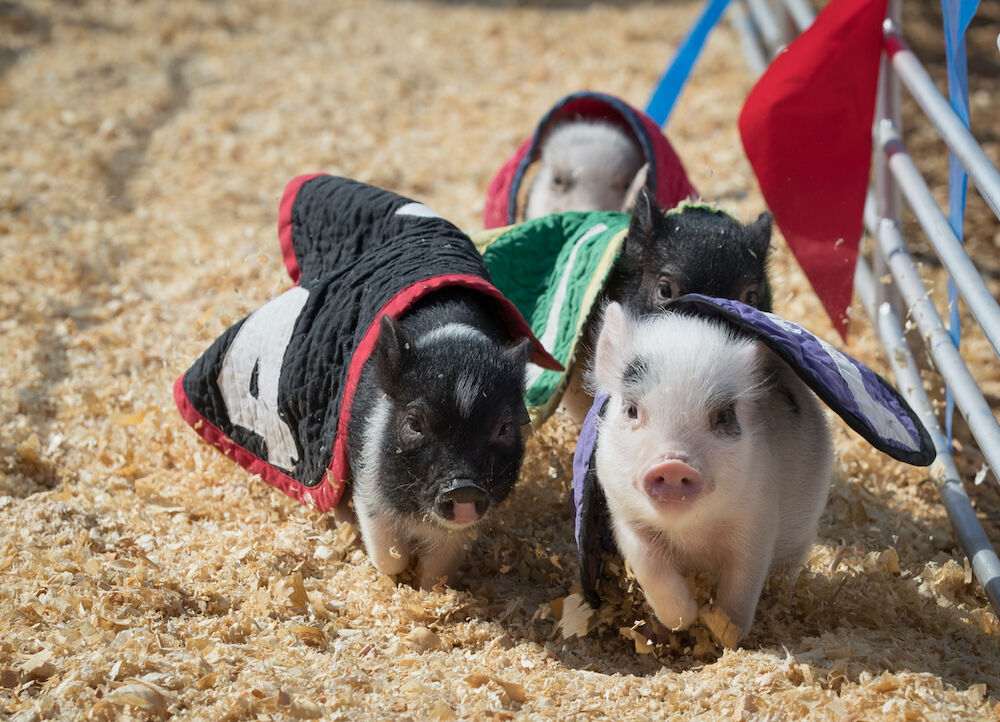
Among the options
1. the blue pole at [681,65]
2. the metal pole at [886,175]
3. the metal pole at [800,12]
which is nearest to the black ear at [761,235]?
the metal pole at [886,175]

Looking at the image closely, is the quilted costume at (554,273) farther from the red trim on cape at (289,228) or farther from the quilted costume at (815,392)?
the red trim on cape at (289,228)

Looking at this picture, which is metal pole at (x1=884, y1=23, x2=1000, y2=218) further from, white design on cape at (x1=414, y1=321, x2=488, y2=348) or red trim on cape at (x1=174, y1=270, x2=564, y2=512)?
white design on cape at (x1=414, y1=321, x2=488, y2=348)

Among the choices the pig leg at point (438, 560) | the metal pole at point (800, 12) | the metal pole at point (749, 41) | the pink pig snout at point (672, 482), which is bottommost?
the pig leg at point (438, 560)

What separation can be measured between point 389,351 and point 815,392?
3.94 feet

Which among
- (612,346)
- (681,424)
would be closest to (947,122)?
(612,346)

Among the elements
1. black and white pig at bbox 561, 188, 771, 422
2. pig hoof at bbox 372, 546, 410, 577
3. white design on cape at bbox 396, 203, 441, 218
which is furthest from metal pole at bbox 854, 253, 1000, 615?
white design on cape at bbox 396, 203, 441, 218

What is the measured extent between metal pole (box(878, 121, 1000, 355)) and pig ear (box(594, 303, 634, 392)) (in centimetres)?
106

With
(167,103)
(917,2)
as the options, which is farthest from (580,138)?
(917,2)

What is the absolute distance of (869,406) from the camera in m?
3.08

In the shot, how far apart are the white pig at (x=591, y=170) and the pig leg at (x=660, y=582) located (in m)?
2.61

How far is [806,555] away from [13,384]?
3229 millimetres

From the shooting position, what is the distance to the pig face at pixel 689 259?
13.2 feet

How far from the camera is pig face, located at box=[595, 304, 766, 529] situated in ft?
9.39

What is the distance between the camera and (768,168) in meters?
4.41
